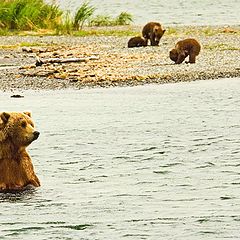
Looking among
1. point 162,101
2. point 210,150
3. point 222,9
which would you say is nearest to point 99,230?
point 210,150

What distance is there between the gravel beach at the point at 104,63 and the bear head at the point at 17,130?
11841mm

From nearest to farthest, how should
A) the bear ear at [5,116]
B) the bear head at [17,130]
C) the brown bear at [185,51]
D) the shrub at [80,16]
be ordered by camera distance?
the bear head at [17,130], the bear ear at [5,116], the brown bear at [185,51], the shrub at [80,16]

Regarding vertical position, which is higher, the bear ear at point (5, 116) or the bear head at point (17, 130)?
the bear ear at point (5, 116)

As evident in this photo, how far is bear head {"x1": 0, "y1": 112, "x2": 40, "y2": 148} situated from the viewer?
41.0 feet

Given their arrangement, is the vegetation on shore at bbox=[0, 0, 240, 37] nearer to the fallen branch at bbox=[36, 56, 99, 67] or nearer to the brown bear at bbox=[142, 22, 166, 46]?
the brown bear at bbox=[142, 22, 166, 46]

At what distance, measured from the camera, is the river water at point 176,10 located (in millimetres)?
50750

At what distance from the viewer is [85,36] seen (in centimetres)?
3741

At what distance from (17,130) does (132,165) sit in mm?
3212

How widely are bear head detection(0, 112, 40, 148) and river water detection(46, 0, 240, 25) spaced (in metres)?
34.4

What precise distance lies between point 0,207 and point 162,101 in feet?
32.6

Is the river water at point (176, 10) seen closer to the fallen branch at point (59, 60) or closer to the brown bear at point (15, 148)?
the fallen branch at point (59, 60)

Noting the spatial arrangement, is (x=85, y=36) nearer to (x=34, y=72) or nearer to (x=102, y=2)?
(x=34, y=72)

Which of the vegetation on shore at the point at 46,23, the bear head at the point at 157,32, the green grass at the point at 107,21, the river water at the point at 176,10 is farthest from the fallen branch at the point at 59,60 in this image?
the river water at the point at 176,10

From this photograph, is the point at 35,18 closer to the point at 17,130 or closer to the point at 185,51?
the point at 185,51
